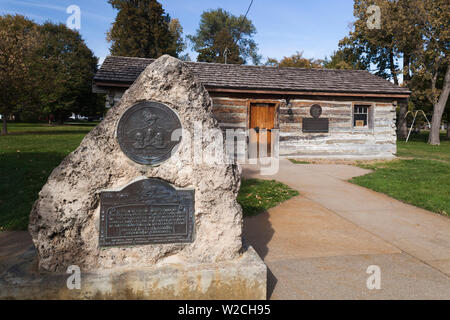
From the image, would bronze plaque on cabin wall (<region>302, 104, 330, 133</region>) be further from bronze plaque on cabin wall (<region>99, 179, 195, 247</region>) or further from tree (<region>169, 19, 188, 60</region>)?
tree (<region>169, 19, 188, 60</region>)

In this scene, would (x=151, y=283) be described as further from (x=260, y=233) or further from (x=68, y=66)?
(x=68, y=66)

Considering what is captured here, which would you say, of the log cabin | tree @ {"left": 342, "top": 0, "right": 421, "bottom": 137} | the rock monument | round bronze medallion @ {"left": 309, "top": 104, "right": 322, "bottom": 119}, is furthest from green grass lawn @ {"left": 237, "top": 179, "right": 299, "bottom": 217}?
tree @ {"left": 342, "top": 0, "right": 421, "bottom": 137}

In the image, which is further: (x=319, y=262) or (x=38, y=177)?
(x=38, y=177)

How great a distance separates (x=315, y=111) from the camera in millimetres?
12922

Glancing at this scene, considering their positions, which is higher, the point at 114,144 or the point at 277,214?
the point at 114,144

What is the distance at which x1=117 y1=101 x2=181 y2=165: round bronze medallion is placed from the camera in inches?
115

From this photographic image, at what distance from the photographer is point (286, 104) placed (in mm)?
12672

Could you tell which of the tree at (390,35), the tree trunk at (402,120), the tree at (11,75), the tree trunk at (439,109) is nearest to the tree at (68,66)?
the tree at (11,75)

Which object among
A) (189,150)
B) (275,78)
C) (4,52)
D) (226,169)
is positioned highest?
(4,52)

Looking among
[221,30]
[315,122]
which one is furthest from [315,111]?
[221,30]
